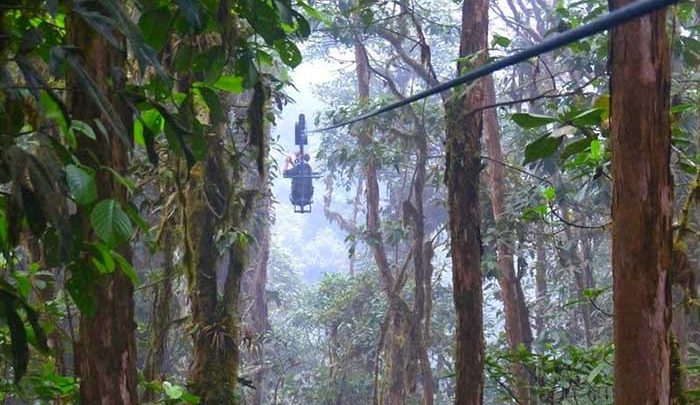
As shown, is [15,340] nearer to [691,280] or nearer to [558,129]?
[558,129]

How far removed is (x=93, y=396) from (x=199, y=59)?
754 millimetres

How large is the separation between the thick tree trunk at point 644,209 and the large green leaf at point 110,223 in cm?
88

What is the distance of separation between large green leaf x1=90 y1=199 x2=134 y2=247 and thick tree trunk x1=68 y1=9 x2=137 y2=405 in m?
0.36

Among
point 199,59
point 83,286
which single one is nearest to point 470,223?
point 199,59

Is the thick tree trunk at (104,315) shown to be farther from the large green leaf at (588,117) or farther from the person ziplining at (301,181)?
the person ziplining at (301,181)

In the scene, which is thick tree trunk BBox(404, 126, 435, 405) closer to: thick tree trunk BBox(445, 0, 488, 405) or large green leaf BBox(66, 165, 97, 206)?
thick tree trunk BBox(445, 0, 488, 405)

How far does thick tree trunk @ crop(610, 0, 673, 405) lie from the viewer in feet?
4.76

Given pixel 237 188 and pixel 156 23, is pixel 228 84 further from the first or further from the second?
pixel 237 188

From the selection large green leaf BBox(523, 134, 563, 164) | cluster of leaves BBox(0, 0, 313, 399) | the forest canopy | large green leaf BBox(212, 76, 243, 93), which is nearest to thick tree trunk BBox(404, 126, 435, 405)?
the forest canopy

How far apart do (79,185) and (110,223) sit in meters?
0.12

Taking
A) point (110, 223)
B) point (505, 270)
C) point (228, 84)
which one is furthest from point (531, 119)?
point (505, 270)

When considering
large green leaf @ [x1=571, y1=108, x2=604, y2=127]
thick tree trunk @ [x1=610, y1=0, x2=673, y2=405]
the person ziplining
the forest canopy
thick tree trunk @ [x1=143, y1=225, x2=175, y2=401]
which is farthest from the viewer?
the person ziplining

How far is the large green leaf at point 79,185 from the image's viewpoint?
1065 mm

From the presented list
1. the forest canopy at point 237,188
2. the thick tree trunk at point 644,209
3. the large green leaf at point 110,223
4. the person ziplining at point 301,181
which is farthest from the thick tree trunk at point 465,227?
the person ziplining at point 301,181
